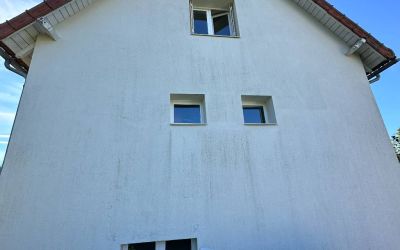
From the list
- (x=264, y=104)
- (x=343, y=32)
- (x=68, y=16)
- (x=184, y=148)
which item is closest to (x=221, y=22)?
(x=264, y=104)

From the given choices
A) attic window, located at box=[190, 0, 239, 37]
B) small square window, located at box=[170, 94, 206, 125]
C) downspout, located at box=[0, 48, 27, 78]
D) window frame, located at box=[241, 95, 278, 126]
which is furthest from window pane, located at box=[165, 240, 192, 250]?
attic window, located at box=[190, 0, 239, 37]

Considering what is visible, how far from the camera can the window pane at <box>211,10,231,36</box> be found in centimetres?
573

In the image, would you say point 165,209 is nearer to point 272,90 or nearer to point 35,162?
point 35,162

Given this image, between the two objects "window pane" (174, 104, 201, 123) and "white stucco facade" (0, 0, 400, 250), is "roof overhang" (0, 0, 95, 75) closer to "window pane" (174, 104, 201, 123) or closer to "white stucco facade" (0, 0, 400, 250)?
"white stucco facade" (0, 0, 400, 250)

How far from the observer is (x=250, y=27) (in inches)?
212

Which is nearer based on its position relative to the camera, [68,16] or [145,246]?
[145,246]

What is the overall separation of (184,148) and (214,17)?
399 cm

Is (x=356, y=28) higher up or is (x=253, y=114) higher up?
(x=356, y=28)

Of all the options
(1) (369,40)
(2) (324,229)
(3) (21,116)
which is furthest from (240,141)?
(1) (369,40)

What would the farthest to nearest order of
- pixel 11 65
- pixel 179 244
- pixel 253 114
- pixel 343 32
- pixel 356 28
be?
pixel 343 32 < pixel 356 28 < pixel 253 114 < pixel 11 65 < pixel 179 244

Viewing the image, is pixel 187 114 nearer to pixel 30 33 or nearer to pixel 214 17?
pixel 214 17

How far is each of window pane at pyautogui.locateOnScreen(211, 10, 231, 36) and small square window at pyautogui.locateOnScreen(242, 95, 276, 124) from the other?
215 cm

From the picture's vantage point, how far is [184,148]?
3.94m

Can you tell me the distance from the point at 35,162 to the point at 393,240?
6458mm
